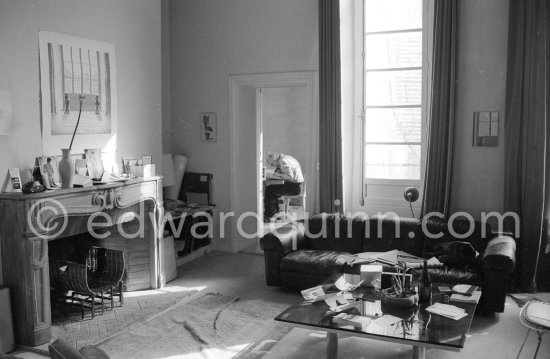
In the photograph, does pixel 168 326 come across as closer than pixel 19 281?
No

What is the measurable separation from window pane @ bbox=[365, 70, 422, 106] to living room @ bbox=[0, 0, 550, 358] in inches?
19.8

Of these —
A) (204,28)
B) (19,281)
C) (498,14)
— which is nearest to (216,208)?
(204,28)

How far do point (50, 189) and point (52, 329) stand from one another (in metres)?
1.16

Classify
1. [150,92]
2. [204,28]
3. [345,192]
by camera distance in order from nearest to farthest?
[150,92] → [345,192] → [204,28]

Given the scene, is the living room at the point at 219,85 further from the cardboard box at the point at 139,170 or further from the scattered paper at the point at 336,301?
the scattered paper at the point at 336,301

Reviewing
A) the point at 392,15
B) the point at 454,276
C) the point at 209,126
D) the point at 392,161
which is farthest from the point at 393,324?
the point at 209,126

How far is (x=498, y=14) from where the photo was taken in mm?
5750

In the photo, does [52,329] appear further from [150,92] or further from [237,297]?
[150,92]

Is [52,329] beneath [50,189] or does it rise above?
beneath

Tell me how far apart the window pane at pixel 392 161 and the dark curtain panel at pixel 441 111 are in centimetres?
35

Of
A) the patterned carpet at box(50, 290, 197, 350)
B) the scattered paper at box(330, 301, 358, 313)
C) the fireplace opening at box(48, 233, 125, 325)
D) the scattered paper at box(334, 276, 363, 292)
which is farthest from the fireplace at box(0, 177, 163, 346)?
the scattered paper at box(330, 301, 358, 313)

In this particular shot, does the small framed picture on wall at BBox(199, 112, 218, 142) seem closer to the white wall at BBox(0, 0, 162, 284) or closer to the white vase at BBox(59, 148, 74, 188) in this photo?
the white wall at BBox(0, 0, 162, 284)

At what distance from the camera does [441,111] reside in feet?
19.4

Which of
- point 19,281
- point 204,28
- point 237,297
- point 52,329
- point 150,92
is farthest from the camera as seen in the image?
point 204,28
